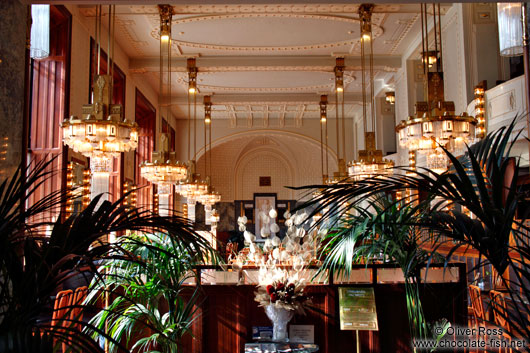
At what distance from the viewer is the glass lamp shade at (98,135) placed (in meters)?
5.44

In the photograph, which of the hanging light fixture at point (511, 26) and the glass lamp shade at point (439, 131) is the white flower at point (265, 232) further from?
the hanging light fixture at point (511, 26)

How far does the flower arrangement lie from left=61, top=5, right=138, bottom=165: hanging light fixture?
7.99 feet

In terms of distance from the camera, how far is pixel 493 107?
27.6 ft

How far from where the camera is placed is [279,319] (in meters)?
4.27

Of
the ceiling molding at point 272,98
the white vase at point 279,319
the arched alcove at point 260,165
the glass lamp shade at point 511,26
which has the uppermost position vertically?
the ceiling molding at point 272,98

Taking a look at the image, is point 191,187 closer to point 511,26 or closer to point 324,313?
point 324,313

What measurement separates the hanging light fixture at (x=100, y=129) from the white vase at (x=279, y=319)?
2668 mm

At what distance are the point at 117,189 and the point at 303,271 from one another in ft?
27.0

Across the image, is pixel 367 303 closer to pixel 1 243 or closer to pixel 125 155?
pixel 1 243

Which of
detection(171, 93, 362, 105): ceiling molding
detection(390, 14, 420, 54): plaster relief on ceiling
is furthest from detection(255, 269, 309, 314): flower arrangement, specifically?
detection(171, 93, 362, 105): ceiling molding

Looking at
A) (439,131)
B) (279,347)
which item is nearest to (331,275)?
(279,347)

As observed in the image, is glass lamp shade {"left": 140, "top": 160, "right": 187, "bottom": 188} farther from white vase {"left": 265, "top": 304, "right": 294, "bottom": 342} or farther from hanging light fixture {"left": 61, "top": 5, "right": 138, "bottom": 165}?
white vase {"left": 265, "top": 304, "right": 294, "bottom": 342}

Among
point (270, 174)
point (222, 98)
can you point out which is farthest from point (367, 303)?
point (270, 174)

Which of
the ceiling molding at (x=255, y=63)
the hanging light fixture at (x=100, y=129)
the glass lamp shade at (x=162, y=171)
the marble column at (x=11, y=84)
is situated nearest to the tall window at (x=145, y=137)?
the ceiling molding at (x=255, y=63)
